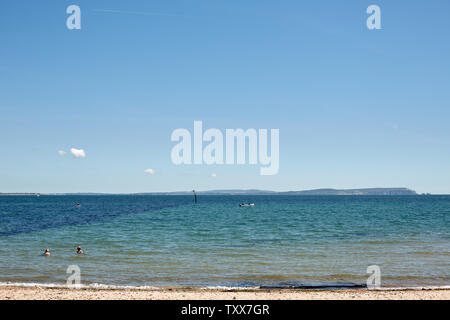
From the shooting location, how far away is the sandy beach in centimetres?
1562

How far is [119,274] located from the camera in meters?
21.3

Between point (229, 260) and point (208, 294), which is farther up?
point (208, 294)

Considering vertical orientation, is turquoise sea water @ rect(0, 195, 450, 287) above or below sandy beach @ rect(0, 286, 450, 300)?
below

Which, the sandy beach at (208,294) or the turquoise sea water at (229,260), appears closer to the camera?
the sandy beach at (208,294)

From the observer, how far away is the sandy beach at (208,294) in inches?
615

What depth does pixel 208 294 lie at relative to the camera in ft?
54.5

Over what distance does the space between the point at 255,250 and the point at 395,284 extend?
11930 mm

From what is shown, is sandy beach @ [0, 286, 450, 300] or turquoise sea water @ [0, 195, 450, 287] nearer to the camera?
sandy beach @ [0, 286, 450, 300]

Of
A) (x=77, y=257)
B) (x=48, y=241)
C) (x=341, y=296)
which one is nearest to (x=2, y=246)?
(x=48, y=241)

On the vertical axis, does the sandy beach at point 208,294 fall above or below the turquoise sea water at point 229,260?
above

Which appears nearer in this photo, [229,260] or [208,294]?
[208,294]
